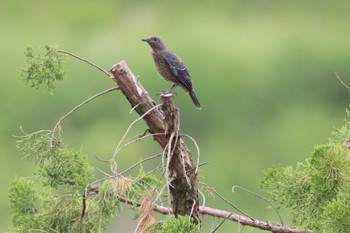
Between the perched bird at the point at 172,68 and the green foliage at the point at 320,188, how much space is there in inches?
44.6

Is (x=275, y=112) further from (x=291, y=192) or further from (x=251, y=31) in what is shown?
(x=291, y=192)

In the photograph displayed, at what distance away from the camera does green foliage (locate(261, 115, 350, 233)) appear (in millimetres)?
3438

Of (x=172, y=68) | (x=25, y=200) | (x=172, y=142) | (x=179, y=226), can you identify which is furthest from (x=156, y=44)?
(x=179, y=226)

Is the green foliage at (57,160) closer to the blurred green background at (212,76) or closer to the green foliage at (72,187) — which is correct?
the green foliage at (72,187)

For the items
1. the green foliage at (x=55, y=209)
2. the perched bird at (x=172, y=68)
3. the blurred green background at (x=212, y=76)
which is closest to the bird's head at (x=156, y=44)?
the perched bird at (x=172, y=68)

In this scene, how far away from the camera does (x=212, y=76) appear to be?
16328 mm

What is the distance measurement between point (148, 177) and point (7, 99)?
12831mm

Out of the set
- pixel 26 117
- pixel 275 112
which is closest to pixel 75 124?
pixel 26 117

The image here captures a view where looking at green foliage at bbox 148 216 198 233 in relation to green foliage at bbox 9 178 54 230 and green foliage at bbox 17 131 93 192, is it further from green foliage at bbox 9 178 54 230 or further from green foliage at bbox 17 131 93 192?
green foliage at bbox 9 178 54 230

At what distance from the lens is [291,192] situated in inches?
156

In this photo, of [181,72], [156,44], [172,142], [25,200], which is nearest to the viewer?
[172,142]

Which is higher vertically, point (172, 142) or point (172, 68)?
point (172, 68)

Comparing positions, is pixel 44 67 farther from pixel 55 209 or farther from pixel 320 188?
pixel 320 188

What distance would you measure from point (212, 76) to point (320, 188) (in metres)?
12.7
